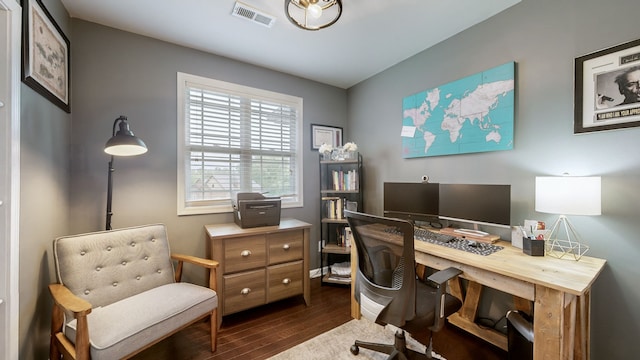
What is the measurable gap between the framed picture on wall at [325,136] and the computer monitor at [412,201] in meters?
1.11

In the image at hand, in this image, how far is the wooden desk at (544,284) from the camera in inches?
44.5

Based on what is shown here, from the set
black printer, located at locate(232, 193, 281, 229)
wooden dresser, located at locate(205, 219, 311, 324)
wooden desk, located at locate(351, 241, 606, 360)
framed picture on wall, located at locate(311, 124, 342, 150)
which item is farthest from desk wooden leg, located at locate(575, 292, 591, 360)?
framed picture on wall, located at locate(311, 124, 342, 150)

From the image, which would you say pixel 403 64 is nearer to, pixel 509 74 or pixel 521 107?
pixel 509 74

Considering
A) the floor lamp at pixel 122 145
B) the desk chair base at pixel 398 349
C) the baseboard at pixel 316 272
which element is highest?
the floor lamp at pixel 122 145

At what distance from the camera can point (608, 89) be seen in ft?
4.73

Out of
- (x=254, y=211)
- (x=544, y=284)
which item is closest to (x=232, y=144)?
(x=254, y=211)

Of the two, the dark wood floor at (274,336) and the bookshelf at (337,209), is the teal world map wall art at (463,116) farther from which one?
the dark wood floor at (274,336)

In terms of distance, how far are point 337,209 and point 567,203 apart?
196 cm

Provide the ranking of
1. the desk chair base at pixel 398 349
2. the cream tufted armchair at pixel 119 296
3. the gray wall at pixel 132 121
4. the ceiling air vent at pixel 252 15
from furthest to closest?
the gray wall at pixel 132 121 → the ceiling air vent at pixel 252 15 → the desk chair base at pixel 398 349 → the cream tufted armchair at pixel 119 296

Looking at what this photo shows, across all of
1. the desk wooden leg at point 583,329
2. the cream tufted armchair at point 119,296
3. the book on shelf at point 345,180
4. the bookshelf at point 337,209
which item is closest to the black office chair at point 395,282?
the desk wooden leg at point 583,329

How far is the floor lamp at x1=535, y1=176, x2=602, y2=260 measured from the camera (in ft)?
4.36

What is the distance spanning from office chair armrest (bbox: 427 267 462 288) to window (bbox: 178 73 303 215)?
1.88 m

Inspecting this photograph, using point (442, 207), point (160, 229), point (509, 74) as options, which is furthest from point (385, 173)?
point (160, 229)

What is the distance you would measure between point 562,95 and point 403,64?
4.73 feet
